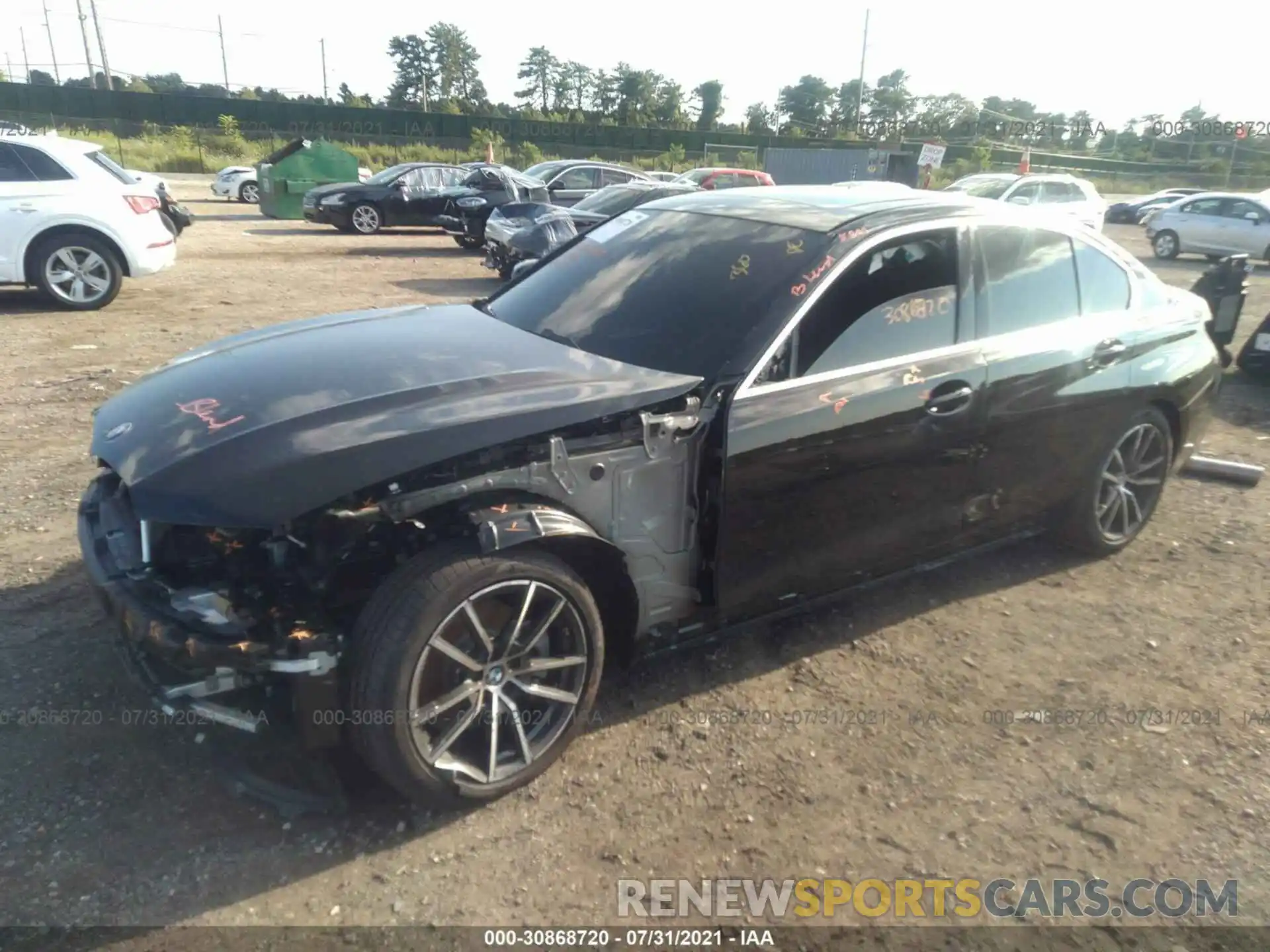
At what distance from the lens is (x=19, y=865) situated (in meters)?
2.45

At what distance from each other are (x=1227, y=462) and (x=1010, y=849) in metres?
4.42

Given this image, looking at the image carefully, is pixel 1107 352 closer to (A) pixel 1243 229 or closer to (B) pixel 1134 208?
(A) pixel 1243 229

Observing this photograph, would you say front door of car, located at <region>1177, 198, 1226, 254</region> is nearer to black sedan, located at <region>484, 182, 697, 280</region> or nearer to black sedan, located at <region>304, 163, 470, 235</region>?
black sedan, located at <region>484, 182, 697, 280</region>

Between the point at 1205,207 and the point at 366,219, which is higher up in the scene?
the point at 1205,207

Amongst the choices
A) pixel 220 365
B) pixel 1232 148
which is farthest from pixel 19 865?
pixel 1232 148

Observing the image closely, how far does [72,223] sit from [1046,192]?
1571 centimetres

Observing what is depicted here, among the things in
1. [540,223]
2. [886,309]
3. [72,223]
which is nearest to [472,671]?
[886,309]

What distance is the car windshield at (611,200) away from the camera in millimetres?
13469

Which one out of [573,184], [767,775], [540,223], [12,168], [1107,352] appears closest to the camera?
[767,775]

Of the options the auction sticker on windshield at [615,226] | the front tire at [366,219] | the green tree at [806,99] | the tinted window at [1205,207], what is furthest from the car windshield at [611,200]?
the green tree at [806,99]

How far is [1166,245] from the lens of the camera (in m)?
19.2

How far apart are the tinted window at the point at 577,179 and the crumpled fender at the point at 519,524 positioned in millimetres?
15457

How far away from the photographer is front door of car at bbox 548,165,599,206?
17.0 m

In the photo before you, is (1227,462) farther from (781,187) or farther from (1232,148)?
(1232,148)
